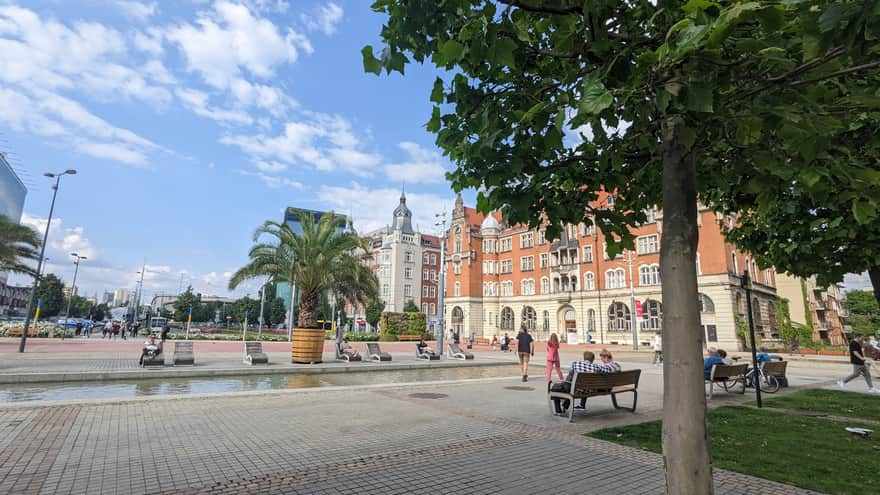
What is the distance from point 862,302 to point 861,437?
11580cm

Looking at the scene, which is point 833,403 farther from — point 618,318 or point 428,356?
point 618,318

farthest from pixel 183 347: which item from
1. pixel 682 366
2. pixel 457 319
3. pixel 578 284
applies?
pixel 457 319

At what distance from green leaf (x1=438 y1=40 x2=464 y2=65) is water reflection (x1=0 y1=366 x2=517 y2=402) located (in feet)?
36.3

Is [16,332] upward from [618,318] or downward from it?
downward

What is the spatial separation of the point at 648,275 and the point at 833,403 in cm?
3980

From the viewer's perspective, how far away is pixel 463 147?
4121 millimetres

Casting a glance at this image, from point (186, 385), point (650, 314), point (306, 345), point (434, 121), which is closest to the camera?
point (434, 121)

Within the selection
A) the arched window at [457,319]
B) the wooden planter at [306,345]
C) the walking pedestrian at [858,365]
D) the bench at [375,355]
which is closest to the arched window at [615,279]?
the arched window at [457,319]

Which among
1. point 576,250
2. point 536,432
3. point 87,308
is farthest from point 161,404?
point 87,308

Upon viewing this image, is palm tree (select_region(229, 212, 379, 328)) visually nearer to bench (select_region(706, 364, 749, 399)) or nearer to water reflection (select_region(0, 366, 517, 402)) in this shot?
water reflection (select_region(0, 366, 517, 402))

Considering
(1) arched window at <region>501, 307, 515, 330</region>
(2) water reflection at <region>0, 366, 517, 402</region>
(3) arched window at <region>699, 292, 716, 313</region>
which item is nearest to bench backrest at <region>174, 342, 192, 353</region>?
(2) water reflection at <region>0, 366, 517, 402</region>

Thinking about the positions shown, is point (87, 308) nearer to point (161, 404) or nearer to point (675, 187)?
point (161, 404)

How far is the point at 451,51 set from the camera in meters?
3.20

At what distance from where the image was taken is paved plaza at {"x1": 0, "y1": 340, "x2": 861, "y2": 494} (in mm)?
5039
